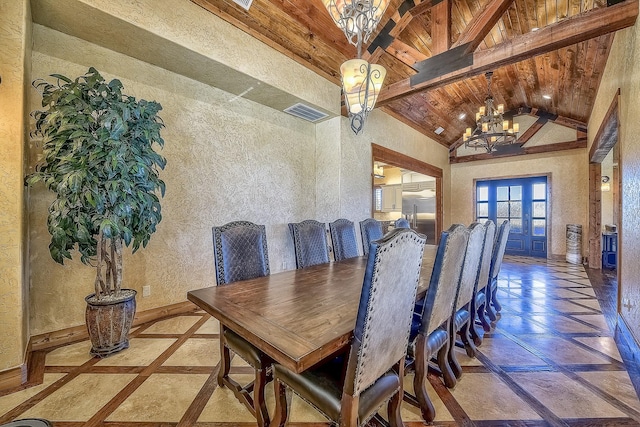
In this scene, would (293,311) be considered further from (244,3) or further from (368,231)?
(244,3)

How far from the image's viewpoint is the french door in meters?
6.59

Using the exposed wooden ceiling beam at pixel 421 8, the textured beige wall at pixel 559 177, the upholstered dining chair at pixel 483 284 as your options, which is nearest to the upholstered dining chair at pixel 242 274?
the upholstered dining chair at pixel 483 284

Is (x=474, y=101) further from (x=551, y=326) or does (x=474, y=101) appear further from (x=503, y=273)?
(x=551, y=326)

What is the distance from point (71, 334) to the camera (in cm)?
236

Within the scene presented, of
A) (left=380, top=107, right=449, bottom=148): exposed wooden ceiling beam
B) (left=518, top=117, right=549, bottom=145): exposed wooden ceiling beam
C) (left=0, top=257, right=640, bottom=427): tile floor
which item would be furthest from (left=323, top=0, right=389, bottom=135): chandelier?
(left=518, top=117, right=549, bottom=145): exposed wooden ceiling beam

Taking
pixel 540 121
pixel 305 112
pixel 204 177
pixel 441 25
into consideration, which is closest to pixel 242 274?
pixel 204 177

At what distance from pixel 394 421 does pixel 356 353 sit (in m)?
0.60

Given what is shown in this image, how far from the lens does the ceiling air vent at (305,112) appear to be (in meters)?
3.77

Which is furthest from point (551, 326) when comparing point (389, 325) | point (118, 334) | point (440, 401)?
point (118, 334)

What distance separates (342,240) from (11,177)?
2.66 m

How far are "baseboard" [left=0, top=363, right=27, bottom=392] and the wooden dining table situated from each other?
1.38 meters

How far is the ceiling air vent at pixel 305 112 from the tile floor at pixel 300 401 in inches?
118

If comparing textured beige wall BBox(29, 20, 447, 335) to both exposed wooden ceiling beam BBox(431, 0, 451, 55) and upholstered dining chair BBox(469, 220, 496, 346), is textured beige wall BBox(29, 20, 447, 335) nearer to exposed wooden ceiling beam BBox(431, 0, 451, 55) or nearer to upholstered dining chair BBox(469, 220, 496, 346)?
exposed wooden ceiling beam BBox(431, 0, 451, 55)

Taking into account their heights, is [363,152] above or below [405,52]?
below
